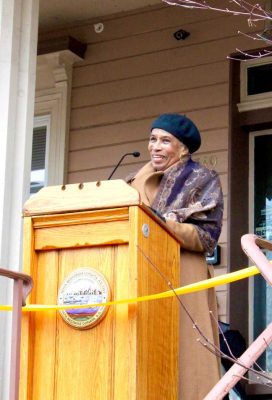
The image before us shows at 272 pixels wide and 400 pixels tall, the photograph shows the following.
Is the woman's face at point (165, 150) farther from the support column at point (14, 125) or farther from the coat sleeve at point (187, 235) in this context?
the support column at point (14, 125)

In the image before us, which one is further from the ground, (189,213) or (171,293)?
(189,213)

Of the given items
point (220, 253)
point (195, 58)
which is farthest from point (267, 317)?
point (195, 58)

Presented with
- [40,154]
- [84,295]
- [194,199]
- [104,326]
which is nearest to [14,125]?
[194,199]

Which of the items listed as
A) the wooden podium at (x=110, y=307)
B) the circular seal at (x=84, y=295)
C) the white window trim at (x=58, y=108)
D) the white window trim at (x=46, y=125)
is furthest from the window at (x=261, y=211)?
the circular seal at (x=84, y=295)

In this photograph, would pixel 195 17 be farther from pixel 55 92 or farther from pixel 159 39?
pixel 55 92

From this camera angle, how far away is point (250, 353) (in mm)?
3330

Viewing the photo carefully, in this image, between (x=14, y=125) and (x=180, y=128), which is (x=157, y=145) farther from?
(x=14, y=125)

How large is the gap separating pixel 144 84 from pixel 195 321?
13.6 ft

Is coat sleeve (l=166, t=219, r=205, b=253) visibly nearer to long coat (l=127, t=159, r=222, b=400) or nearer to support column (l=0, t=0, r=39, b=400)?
long coat (l=127, t=159, r=222, b=400)

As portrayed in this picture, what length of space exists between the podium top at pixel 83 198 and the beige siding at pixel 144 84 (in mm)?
3596

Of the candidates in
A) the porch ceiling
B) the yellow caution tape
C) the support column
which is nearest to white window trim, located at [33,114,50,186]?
the porch ceiling

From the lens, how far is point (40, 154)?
9.35 meters

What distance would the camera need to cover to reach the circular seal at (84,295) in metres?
4.43

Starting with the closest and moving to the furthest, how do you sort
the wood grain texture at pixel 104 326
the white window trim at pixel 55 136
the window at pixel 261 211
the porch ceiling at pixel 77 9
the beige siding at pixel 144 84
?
the wood grain texture at pixel 104 326
the window at pixel 261 211
the beige siding at pixel 144 84
the porch ceiling at pixel 77 9
the white window trim at pixel 55 136
